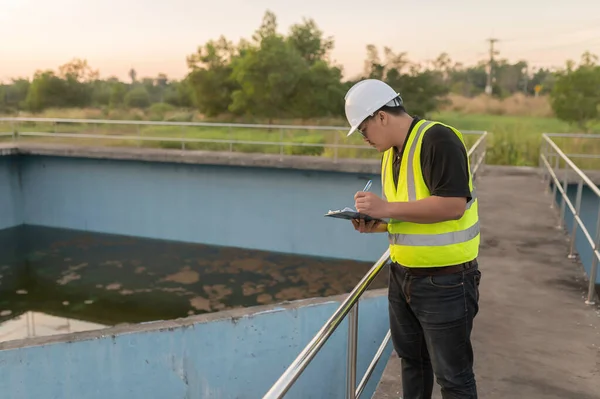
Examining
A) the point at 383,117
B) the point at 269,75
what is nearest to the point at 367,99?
the point at 383,117

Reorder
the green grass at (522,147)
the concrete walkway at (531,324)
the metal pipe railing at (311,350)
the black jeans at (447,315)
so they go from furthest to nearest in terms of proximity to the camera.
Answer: the green grass at (522,147) → the concrete walkway at (531,324) → the black jeans at (447,315) → the metal pipe railing at (311,350)

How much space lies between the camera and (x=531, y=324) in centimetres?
388

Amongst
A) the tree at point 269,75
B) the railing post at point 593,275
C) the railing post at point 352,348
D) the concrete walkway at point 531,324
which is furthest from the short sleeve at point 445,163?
the tree at point 269,75

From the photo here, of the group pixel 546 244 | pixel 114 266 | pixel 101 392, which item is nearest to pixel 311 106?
pixel 114 266

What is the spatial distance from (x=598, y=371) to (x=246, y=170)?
954 centimetres

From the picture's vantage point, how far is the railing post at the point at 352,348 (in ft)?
7.50

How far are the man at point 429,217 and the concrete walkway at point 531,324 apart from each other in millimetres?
1051

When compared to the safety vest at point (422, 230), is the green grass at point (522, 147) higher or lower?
lower

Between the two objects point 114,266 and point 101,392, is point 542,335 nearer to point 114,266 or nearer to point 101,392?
point 101,392

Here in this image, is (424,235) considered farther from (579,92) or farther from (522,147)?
(579,92)

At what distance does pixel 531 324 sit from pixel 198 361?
262cm

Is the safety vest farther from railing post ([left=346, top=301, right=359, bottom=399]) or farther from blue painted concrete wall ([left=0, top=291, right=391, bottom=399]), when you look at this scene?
blue painted concrete wall ([left=0, top=291, right=391, bottom=399])

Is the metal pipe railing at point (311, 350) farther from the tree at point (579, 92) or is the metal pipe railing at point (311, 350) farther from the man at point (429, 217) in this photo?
the tree at point (579, 92)

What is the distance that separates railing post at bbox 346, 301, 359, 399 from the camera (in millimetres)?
2285
